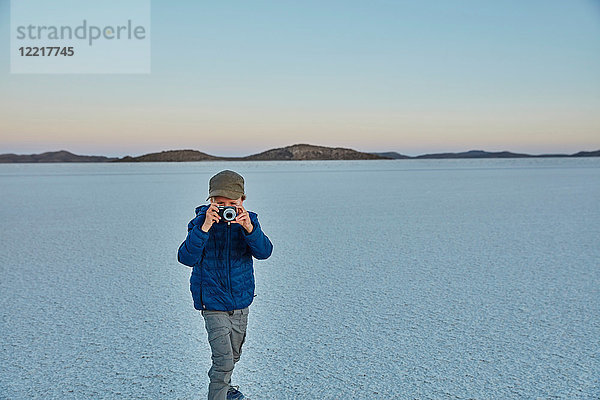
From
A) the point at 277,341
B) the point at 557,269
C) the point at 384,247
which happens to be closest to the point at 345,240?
the point at 384,247

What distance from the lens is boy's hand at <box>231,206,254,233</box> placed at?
2.12 m

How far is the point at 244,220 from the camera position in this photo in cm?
214

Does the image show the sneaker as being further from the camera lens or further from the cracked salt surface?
the camera lens

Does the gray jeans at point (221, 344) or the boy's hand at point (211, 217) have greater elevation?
the boy's hand at point (211, 217)

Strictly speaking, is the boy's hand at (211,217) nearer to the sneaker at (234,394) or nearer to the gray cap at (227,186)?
the gray cap at (227,186)

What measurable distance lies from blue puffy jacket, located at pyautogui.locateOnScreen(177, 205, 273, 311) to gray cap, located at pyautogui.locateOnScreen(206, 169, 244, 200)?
115 mm

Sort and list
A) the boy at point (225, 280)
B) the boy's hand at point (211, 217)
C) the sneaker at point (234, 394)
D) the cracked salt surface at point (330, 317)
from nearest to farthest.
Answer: the boy's hand at point (211, 217) → the boy at point (225, 280) → the sneaker at point (234, 394) → the cracked salt surface at point (330, 317)

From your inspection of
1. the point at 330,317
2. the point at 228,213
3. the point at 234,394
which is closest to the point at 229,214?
the point at 228,213

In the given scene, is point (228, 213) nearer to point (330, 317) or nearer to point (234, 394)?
point (234, 394)

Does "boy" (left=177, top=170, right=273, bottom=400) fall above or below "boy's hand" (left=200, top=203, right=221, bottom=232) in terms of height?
below

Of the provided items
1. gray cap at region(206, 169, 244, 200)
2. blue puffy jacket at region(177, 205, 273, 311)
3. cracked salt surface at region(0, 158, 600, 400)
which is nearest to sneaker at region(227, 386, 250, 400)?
cracked salt surface at region(0, 158, 600, 400)

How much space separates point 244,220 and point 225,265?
246mm

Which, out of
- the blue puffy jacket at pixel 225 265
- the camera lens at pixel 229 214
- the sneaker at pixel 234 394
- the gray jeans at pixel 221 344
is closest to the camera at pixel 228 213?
the camera lens at pixel 229 214

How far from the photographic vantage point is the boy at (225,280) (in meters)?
2.21
